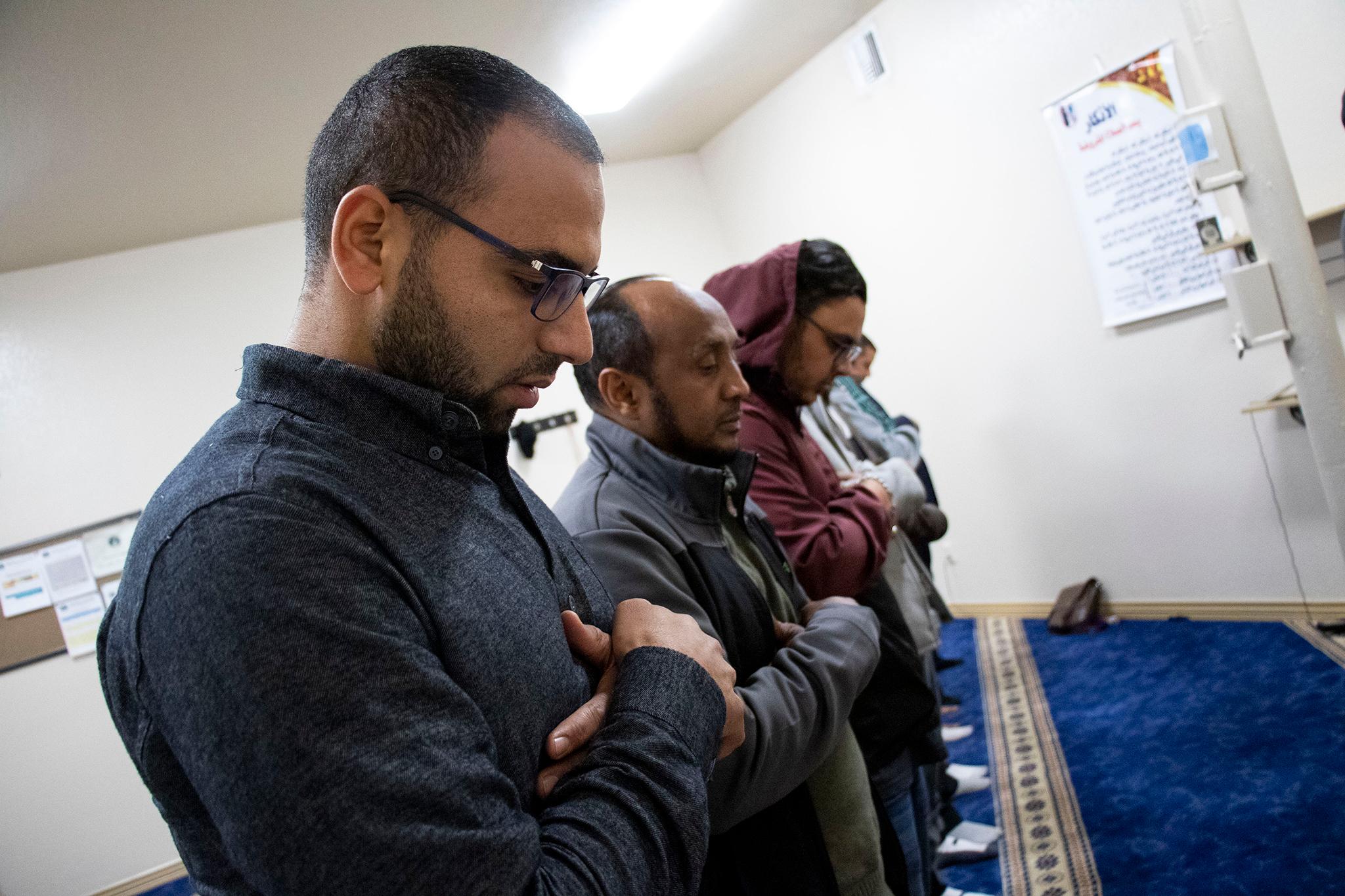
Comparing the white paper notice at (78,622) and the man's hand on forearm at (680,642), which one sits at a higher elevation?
the white paper notice at (78,622)

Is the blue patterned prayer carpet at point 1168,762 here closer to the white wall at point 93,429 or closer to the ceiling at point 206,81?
the ceiling at point 206,81

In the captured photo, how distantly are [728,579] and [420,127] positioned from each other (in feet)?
2.52

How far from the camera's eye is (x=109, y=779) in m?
4.22

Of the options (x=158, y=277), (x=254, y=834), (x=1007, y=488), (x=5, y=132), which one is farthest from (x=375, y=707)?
(x=158, y=277)

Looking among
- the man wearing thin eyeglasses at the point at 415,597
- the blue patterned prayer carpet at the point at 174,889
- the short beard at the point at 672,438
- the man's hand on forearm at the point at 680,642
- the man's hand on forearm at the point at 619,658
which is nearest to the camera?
the man wearing thin eyeglasses at the point at 415,597

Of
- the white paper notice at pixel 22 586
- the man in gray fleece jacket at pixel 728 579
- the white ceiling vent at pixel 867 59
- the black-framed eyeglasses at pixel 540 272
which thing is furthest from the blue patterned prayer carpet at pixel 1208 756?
the white paper notice at pixel 22 586

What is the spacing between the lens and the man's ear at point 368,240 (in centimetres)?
78

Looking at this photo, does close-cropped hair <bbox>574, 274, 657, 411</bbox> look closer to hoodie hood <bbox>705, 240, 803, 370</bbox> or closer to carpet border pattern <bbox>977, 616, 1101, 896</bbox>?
hoodie hood <bbox>705, 240, 803, 370</bbox>

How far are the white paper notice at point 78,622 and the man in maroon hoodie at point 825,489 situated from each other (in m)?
3.95

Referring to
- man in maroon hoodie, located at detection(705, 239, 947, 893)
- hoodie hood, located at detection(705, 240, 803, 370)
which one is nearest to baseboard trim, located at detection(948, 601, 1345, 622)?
man in maroon hoodie, located at detection(705, 239, 947, 893)

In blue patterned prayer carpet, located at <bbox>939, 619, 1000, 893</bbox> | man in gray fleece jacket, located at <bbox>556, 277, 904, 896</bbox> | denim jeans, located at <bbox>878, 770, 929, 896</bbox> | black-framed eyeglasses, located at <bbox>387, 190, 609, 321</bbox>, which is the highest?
black-framed eyeglasses, located at <bbox>387, 190, 609, 321</bbox>

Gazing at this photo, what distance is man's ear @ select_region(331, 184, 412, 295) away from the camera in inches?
30.8

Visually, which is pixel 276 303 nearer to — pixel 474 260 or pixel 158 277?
pixel 158 277

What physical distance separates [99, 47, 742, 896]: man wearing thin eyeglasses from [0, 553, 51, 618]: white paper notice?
4510 millimetres
